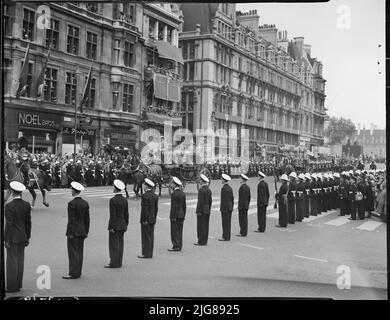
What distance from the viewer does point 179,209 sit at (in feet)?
25.9

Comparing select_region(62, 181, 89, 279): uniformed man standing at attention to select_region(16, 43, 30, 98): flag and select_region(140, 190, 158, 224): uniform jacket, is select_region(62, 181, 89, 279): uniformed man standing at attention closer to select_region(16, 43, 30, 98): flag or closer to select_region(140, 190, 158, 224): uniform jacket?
select_region(140, 190, 158, 224): uniform jacket

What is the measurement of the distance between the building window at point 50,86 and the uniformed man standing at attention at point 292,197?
18.5ft

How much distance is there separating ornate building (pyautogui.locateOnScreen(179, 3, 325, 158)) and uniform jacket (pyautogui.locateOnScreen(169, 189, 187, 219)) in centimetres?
158

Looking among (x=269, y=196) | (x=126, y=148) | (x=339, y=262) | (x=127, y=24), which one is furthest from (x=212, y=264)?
(x=269, y=196)

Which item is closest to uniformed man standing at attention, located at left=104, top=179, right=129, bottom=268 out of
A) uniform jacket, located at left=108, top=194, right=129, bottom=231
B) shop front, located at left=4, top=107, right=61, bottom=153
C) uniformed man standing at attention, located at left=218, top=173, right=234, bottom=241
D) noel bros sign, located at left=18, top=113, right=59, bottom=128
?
uniform jacket, located at left=108, top=194, right=129, bottom=231

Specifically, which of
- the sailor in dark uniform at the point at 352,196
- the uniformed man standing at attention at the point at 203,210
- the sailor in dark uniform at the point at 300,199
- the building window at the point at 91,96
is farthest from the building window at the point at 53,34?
the sailor in dark uniform at the point at 352,196

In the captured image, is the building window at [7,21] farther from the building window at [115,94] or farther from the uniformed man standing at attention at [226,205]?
the uniformed man standing at attention at [226,205]

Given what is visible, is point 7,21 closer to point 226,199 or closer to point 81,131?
point 81,131

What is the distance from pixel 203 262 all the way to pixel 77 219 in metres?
1.83

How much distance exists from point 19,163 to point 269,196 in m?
5.83

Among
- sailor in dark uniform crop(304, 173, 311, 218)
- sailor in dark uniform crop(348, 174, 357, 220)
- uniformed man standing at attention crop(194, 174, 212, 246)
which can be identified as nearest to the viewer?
uniformed man standing at attention crop(194, 174, 212, 246)

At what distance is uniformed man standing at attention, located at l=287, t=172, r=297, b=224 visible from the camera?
1012 centimetres

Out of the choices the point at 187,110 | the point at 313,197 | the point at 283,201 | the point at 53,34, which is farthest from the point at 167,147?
the point at 313,197

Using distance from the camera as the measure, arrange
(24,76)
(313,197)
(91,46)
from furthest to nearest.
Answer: (313,197) < (91,46) < (24,76)
